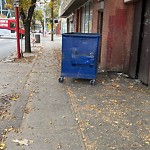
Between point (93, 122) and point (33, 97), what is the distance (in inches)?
84.4

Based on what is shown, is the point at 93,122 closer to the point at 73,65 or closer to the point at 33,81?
the point at 73,65

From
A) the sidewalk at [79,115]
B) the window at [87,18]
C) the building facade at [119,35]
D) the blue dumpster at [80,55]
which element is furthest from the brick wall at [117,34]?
the window at [87,18]

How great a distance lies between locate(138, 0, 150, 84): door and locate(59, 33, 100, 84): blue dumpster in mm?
1454

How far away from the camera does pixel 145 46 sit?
8086 mm

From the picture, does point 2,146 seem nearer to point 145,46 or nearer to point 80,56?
point 80,56

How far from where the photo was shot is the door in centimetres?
784

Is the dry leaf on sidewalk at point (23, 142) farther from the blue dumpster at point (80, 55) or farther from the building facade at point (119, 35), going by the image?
the building facade at point (119, 35)

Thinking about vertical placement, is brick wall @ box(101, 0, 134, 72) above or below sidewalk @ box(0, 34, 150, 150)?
above

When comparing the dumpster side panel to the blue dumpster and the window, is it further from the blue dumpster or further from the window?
the window

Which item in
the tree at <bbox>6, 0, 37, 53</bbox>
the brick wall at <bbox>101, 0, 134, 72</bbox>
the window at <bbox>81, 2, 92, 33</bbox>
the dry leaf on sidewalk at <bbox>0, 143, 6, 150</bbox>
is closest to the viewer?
the dry leaf on sidewalk at <bbox>0, 143, 6, 150</bbox>

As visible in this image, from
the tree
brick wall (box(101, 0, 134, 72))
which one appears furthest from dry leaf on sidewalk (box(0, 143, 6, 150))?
the tree

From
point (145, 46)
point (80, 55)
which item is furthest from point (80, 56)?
point (145, 46)

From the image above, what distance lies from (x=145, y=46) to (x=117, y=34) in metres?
1.69

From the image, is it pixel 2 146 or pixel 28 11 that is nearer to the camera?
pixel 2 146
